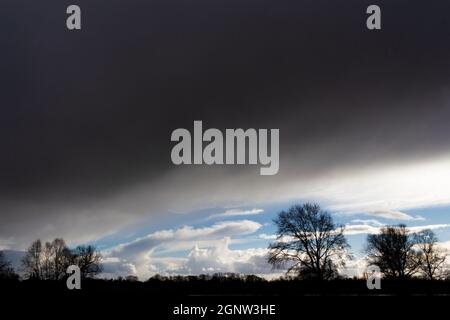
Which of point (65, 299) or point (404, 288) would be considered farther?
point (404, 288)

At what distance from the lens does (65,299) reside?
2481 cm

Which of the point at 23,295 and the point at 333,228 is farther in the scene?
the point at 333,228

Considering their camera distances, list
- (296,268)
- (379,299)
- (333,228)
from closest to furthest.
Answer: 1. (379,299)
2. (296,268)
3. (333,228)

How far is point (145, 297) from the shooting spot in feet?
88.2

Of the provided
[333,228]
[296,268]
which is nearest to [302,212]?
[333,228]

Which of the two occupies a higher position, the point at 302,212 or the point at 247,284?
the point at 302,212
